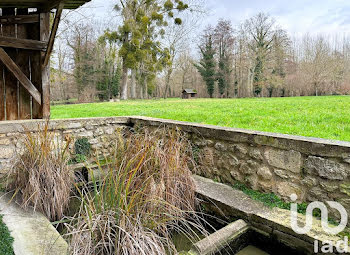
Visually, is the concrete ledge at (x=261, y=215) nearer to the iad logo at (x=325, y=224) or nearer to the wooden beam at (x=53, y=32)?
the iad logo at (x=325, y=224)

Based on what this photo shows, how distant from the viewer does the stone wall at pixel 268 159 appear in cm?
218

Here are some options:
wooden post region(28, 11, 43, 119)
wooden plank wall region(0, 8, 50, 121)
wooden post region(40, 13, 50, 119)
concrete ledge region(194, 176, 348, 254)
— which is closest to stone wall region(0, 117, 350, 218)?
concrete ledge region(194, 176, 348, 254)

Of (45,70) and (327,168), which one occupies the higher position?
(45,70)

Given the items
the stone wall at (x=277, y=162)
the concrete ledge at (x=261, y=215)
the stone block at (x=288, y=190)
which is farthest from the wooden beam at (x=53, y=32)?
the stone block at (x=288, y=190)

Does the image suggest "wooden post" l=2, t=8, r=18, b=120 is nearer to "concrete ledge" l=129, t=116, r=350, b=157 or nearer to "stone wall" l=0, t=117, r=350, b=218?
"stone wall" l=0, t=117, r=350, b=218

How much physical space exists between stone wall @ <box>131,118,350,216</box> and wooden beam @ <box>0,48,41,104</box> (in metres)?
2.72

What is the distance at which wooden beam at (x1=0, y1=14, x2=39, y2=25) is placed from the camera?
13.2 ft

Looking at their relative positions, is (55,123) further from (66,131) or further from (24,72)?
(24,72)

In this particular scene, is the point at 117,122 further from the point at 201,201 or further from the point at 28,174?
the point at 201,201

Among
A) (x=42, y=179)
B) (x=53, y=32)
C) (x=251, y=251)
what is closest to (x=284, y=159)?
(x=251, y=251)

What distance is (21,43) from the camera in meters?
4.08

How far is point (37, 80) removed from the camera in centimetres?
437

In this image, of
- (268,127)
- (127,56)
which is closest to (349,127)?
(268,127)

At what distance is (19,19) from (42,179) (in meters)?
Result: 3.04
